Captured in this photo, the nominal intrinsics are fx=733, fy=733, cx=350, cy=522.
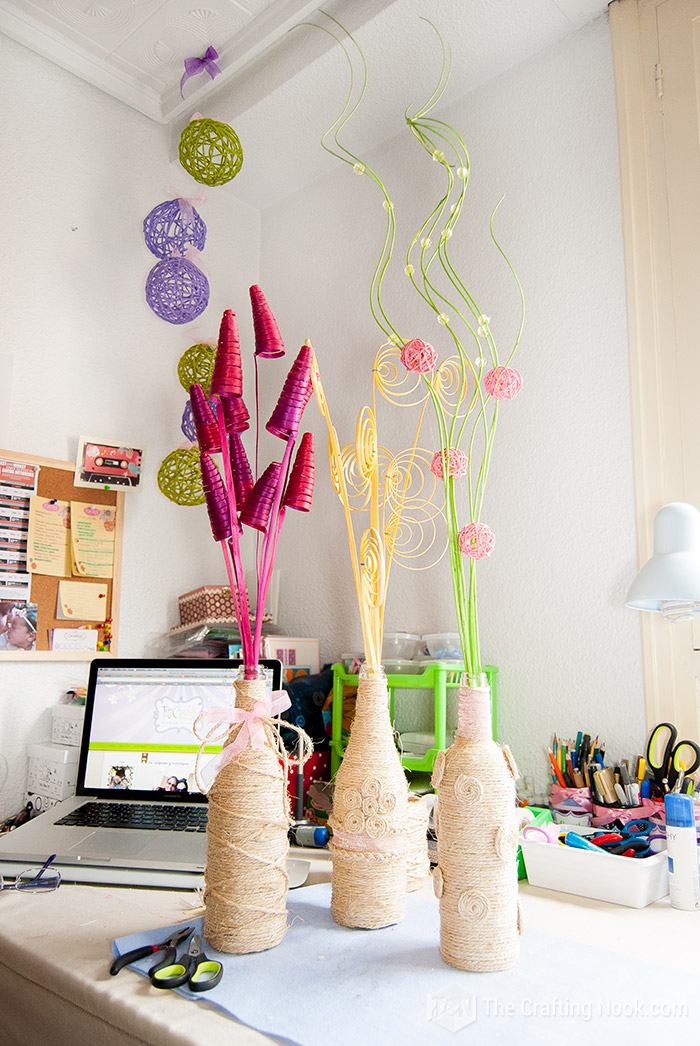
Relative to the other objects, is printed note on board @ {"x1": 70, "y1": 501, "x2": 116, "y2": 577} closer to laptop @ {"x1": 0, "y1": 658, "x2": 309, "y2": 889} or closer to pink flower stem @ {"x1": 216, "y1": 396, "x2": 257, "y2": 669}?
laptop @ {"x1": 0, "y1": 658, "x2": 309, "y2": 889}

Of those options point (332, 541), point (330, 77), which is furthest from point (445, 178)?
point (332, 541)

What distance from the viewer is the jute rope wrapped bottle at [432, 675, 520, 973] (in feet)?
2.32

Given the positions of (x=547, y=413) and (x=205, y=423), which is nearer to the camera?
(x=205, y=423)

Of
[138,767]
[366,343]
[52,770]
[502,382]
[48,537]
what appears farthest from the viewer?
[366,343]

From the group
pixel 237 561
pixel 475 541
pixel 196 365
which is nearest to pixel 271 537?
pixel 237 561

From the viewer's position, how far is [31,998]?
77 cm

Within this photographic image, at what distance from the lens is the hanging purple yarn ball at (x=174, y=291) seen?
173 centimetres

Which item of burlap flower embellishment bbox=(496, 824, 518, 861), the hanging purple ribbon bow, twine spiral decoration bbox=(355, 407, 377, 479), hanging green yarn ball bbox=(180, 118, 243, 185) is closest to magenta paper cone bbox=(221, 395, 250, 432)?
twine spiral decoration bbox=(355, 407, 377, 479)

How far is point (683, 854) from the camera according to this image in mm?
920

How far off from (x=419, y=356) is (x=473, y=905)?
0.78 metres

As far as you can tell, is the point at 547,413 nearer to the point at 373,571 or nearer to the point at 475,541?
the point at 475,541

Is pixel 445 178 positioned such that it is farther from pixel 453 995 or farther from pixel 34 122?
pixel 453 995

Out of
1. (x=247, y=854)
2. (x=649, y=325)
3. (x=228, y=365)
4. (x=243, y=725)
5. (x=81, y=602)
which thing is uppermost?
(x=649, y=325)

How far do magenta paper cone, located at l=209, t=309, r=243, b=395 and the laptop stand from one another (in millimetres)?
508
